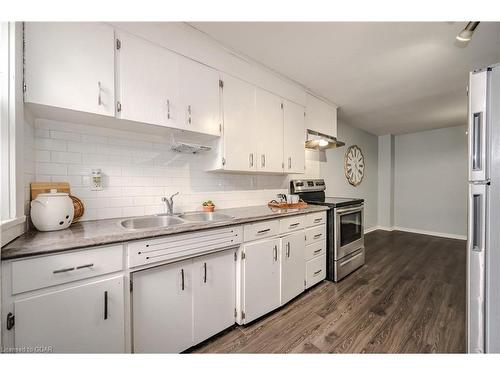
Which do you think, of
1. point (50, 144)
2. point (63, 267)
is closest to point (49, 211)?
point (63, 267)

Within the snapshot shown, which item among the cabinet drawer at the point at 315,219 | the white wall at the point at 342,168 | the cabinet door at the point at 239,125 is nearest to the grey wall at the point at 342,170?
the white wall at the point at 342,168

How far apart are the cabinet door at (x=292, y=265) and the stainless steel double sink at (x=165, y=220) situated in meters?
0.69

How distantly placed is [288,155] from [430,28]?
A: 5.10 ft

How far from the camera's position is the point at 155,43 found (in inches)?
57.6

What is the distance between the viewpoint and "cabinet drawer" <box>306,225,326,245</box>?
223 cm

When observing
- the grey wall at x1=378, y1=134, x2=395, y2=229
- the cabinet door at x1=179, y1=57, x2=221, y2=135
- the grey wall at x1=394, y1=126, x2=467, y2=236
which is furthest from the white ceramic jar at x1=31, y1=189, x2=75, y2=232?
the grey wall at x1=394, y1=126, x2=467, y2=236

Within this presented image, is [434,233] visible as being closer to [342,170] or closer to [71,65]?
[342,170]

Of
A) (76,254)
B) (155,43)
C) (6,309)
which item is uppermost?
(155,43)

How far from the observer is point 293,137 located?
2.53 m

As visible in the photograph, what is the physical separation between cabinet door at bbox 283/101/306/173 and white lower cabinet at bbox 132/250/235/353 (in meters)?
1.37

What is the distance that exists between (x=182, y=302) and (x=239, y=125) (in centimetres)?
154

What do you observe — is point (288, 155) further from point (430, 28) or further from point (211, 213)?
point (430, 28)
